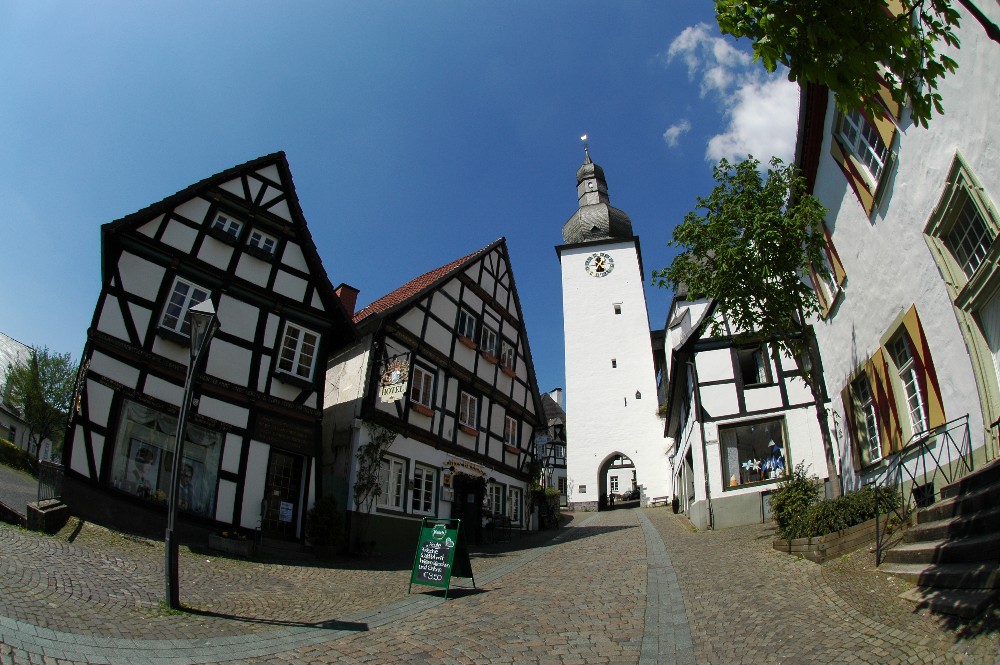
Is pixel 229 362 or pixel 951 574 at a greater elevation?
pixel 229 362

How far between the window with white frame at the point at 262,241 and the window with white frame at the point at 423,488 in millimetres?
6805

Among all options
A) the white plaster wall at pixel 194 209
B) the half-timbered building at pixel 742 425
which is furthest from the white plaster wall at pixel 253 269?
the half-timbered building at pixel 742 425

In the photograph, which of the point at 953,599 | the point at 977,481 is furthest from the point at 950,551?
the point at 977,481

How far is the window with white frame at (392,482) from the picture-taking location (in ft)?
49.9

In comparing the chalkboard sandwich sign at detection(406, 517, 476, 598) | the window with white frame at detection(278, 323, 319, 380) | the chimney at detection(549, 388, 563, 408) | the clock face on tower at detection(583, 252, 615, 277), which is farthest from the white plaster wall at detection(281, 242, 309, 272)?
the chimney at detection(549, 388, 563, 408)

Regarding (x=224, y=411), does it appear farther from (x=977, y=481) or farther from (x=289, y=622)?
(x=977, y=481)

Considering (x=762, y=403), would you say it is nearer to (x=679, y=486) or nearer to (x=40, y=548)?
(x=679, y=486)

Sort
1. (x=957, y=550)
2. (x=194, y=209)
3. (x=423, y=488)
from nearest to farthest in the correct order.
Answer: (x=957, y=550)
(x=194, y=209)
(x=423, y=488)

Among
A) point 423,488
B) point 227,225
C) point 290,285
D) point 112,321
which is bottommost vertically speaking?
point 423,488

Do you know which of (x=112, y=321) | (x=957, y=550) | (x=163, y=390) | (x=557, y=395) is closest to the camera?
(x=957, y=550)

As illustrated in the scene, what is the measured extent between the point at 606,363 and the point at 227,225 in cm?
3352

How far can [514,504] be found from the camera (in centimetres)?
2206

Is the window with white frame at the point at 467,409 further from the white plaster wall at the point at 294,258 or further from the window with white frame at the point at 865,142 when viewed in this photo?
the window with white frame at the point at 865,142

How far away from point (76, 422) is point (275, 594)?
5.37m
